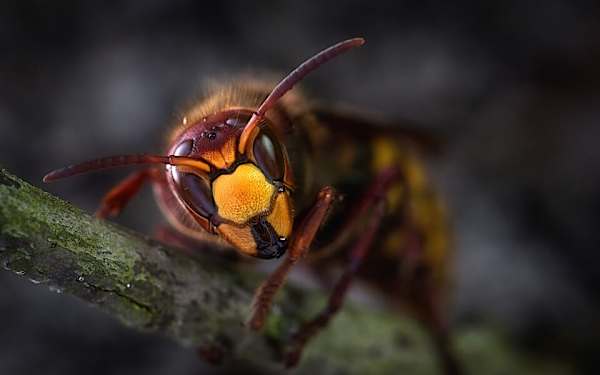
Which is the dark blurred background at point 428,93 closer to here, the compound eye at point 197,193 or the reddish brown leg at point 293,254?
the reddish brown leg at point 293,254

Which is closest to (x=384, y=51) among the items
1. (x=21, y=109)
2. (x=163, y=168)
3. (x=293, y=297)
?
(x=21, y=109)

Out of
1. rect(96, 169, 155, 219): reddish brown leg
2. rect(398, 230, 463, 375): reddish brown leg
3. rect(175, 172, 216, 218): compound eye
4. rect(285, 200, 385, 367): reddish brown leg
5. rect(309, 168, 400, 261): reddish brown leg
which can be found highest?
rect(175, 172, 216, 218): compound eye

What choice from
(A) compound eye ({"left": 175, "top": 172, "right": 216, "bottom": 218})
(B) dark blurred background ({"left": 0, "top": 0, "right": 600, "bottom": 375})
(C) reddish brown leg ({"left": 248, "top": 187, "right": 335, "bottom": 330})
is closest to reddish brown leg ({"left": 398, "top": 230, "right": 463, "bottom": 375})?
(B) dark blurred background ({"left": 0, "top": 0, "right": 600, "bottom": 375})

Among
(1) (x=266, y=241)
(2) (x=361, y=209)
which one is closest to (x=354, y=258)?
(2) (x=361, y=209)

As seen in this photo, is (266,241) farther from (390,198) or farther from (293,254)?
(390,198)

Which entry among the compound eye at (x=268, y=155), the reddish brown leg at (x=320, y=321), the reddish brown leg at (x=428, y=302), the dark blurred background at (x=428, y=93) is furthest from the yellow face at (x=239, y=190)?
the dark blurred background at (x=428, y=93)

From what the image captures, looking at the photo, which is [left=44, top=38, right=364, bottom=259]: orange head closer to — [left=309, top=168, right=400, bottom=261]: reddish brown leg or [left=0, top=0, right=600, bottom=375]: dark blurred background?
[left=309, top=168, right=400, bottom=261]: reddish brown leg
